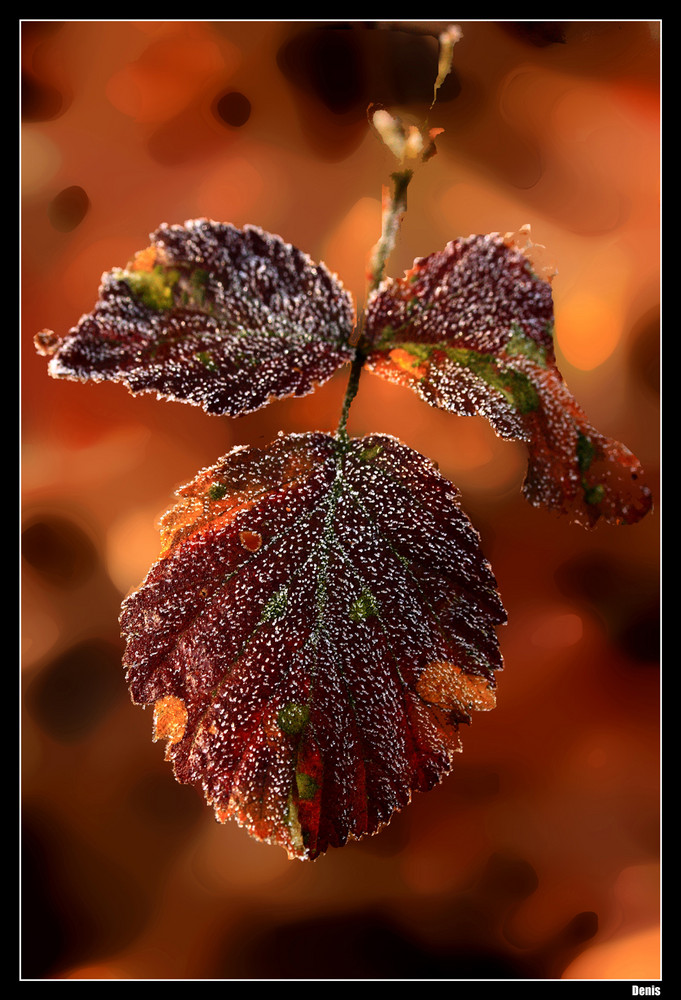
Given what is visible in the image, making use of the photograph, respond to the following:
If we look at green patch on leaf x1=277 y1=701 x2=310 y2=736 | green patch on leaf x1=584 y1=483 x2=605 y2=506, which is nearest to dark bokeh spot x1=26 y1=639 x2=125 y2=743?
green patch on leaf x1=277 y1=701 x2=310 y2=736

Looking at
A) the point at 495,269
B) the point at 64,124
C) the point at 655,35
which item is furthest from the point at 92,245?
the point at 655,35

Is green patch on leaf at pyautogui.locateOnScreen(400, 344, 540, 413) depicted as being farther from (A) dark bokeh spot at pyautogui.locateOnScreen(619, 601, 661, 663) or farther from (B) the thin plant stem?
(A) dark bokeh spot at pyautogui.locateOnScreen(619, 601, 661, 663)

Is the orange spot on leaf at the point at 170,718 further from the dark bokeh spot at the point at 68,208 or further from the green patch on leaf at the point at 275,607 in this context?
the dark bokeh spot at the point at 68,208

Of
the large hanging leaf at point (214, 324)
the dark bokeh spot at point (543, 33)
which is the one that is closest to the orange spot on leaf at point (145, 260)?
the large hanging leaf at point (214, 324)

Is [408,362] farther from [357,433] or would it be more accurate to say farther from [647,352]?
[647,352]

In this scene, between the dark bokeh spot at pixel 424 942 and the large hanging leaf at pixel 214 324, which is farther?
the dark bokeh spot at pixel 424 942
